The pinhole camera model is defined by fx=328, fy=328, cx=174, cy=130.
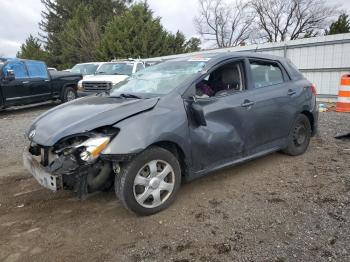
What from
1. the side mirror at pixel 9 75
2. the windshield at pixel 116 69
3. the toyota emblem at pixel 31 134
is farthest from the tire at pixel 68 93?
the toyota emblem at pixel 31 134

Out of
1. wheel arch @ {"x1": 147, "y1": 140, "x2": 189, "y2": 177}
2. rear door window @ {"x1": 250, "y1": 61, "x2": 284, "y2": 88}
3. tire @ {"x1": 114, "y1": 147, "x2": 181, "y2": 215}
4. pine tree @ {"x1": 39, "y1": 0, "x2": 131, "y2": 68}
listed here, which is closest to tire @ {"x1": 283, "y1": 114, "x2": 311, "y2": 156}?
rear door window @ {"x1": 250, "y1": 61, "x2": 284, "y2": 88}

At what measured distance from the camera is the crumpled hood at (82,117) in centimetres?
311

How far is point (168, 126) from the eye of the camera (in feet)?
11.0

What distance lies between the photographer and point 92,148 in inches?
117

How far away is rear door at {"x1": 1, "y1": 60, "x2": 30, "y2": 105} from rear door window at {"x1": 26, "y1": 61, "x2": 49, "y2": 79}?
206 mm

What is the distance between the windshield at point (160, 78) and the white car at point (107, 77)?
22.2 ft

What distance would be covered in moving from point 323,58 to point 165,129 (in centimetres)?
998

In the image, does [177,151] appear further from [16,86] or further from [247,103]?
[16,86]

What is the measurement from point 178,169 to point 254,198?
980mm

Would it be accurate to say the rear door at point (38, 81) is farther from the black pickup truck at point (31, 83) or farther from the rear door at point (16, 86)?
the rear door at point (16, 86)

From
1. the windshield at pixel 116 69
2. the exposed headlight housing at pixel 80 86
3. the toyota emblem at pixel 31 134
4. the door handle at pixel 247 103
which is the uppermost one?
the windshield at pixel 116 69

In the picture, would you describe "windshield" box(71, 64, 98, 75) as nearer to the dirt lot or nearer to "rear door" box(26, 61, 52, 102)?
"rear door" box(26, 61, 52, 102)

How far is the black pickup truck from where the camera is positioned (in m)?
10.6

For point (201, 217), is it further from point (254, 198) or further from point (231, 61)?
point (231, 61)
